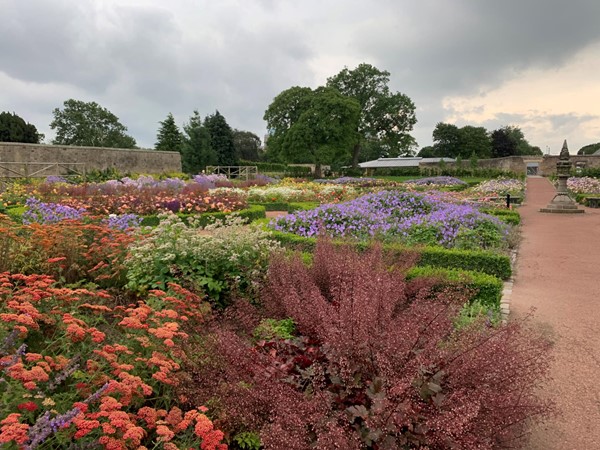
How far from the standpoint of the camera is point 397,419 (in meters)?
1.87

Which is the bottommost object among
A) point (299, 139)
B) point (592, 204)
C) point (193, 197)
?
point (592, 204)

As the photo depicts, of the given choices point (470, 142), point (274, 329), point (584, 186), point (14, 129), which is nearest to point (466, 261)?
point (274, 329)

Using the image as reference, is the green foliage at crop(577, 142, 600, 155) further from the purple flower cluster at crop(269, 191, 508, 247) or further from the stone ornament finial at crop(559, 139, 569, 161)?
the purple flower cluster at crop(269, 191, 508, 247)

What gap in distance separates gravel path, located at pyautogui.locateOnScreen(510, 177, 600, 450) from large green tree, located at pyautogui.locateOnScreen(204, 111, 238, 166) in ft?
117

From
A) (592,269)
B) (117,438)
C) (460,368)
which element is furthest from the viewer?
(592,269)

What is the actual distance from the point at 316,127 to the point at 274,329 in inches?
1450

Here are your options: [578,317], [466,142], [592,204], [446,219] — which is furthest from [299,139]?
[466,142]

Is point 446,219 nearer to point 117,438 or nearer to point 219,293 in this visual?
point 219,293

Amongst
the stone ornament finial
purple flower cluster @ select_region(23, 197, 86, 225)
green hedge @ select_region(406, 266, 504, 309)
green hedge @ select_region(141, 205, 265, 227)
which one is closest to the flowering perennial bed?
the stone ornament finial

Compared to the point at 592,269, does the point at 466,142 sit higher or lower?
higher

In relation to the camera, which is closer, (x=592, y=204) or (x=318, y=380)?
(x=318, y=380)

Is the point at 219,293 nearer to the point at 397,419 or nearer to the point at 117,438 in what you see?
the point at 117,438

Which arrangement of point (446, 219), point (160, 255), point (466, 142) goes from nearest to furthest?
1. point (160, 255)
2. point (446, 219)
3. point (466, 142)

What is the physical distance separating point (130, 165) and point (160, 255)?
83.2 feet
